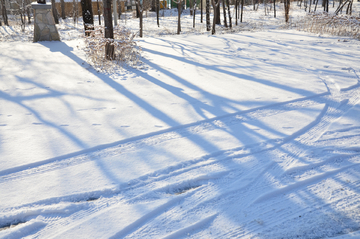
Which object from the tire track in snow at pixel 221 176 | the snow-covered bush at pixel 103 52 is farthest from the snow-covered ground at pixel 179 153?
the snow-covered bush at pixel 103 52

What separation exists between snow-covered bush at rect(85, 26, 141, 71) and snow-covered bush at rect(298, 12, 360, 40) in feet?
26.7

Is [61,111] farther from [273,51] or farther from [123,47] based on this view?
[273,51]

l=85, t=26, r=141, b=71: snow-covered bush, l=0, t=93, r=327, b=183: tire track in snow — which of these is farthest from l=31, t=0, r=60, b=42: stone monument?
l=0, t=93, r=327, b=183: tire track in snow

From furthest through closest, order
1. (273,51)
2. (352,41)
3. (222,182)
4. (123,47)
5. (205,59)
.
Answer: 1. (352,41)
2. (273,51)
3. (205,59)
4. (123,47)
5. (222,182)

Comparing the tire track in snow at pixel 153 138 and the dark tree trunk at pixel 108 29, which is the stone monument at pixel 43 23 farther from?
the tire track in snow at pixel 153 138

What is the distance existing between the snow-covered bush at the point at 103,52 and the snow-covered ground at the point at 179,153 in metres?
0.45

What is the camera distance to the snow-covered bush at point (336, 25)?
9.45 meters

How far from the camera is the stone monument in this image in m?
7.82

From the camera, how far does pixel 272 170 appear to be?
251 centimetres

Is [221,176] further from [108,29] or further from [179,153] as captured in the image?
[108,29]

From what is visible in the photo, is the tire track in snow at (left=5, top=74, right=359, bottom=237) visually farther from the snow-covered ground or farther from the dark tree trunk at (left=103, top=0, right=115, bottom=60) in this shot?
the dark tree trunk at (left=103, top=0, right=115, bottom=60)

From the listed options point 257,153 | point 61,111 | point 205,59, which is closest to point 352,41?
point 205,59

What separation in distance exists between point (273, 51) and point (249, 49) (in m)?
0.72

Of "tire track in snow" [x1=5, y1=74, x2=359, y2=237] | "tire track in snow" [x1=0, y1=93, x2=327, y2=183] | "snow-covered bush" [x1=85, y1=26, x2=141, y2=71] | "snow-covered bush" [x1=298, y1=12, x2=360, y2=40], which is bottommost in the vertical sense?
"tire track in snow" [x1=5, y1=74, x2=359, y2=237]
